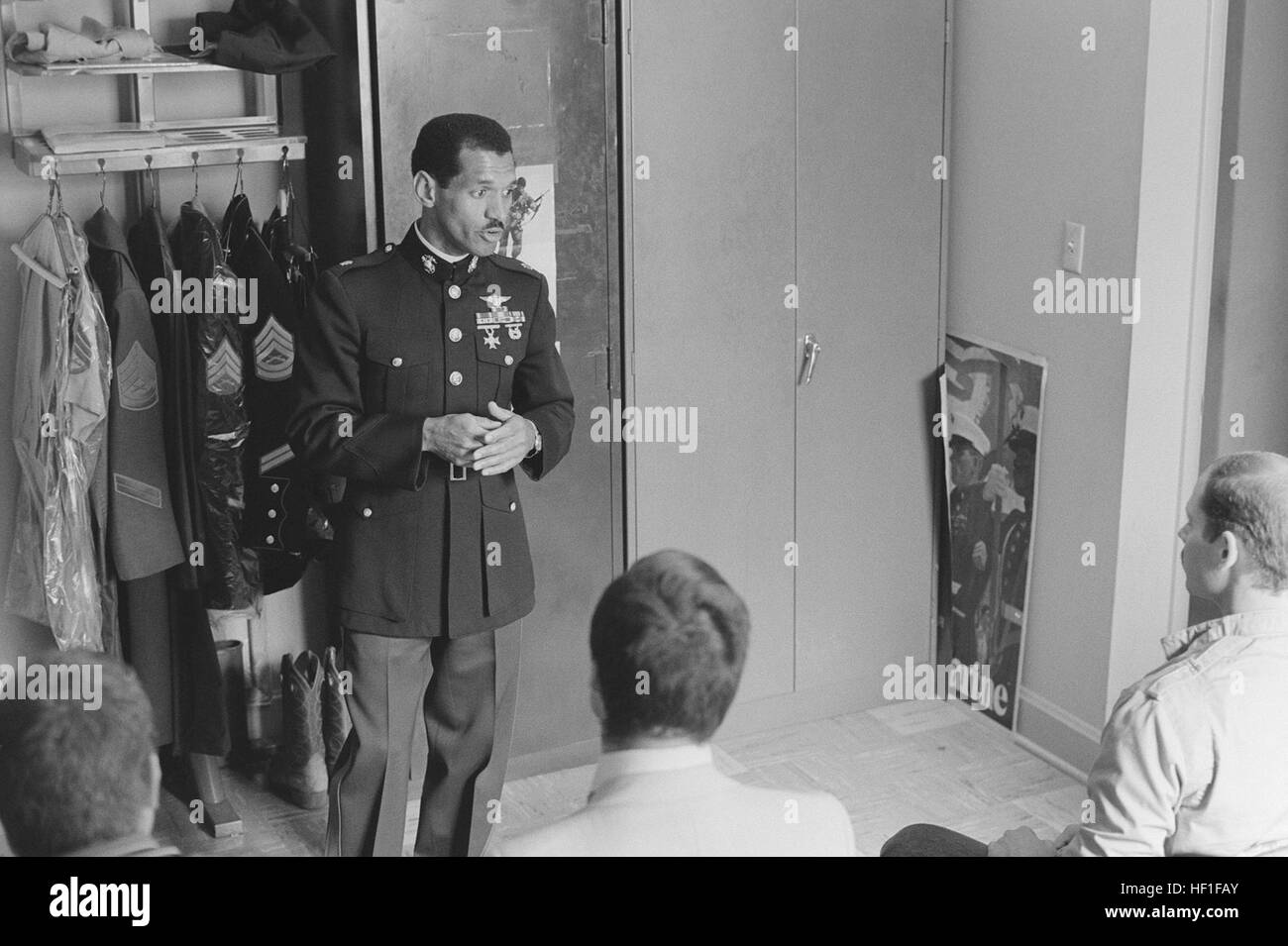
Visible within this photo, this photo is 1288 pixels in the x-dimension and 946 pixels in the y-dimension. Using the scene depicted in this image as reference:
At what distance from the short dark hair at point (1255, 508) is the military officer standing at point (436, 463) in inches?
56.3

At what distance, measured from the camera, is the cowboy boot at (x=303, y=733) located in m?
3.88

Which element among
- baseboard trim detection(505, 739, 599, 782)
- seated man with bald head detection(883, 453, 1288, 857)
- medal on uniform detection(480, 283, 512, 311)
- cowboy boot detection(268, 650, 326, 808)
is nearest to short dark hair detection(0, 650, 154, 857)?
seated man with bald head detection(883, 453, 1288, 857)

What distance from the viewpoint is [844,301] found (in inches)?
166

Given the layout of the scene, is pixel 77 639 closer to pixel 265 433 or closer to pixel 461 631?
pixel 265 433

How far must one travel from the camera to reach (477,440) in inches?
128

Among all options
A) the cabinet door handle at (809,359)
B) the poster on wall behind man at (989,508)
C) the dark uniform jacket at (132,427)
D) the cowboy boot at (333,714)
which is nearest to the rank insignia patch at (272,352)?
the dark uniform jacket at (132,427)

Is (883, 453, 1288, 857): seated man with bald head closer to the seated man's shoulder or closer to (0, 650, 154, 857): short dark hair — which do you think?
the seated man's shoulder

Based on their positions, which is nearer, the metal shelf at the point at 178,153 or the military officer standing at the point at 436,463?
the military officer standing at the point at 436,463

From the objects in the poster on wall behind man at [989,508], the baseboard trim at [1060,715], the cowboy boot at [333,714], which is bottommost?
the baseboard trim at [1060,715]

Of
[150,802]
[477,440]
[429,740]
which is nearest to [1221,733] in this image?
[150,802]

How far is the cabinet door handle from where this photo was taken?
13.8 ft

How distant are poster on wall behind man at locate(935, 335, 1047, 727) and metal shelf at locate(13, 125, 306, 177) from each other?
1783 millimetres

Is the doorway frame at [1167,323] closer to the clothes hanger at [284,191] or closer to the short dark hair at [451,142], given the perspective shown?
the short dark hair at [451,142]

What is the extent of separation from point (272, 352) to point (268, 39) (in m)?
0.66
